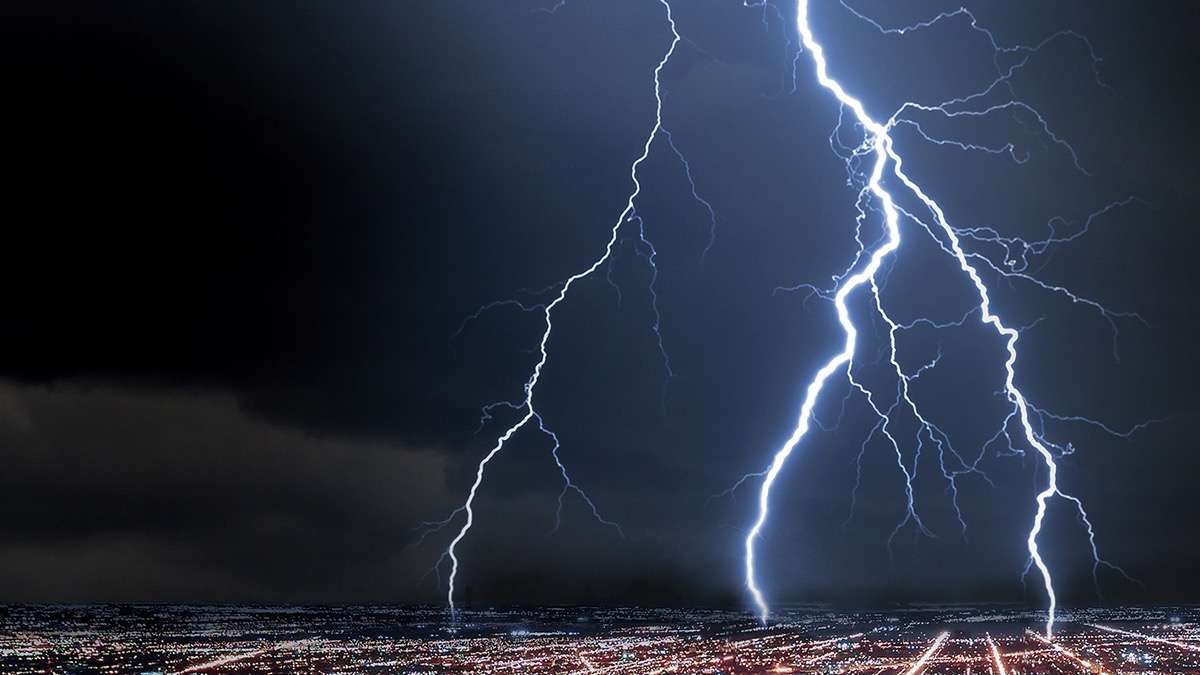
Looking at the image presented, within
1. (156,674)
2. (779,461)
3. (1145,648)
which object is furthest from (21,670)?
(1145,648)

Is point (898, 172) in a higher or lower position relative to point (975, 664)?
higher

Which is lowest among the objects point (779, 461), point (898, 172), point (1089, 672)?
point (1089, 672)

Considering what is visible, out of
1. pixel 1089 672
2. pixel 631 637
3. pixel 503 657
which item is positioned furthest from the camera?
pixel 631 637

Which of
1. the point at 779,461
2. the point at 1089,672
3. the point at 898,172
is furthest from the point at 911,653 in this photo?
the point at 898,172

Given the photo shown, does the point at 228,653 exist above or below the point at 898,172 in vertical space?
below

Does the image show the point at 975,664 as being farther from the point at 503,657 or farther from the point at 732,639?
the point at 732,639

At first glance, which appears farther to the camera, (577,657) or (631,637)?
(631,637)

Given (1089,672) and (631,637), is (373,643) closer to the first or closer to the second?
(631,637)

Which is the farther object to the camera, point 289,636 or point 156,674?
point 289,636

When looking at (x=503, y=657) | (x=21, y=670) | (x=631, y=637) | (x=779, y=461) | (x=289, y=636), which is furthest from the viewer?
(x=289, y=636)

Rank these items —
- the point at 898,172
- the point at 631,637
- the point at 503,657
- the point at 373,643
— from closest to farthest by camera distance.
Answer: the point at 898,172 → the point at 503,657 → the point at 373,643 → the point at 631,637
